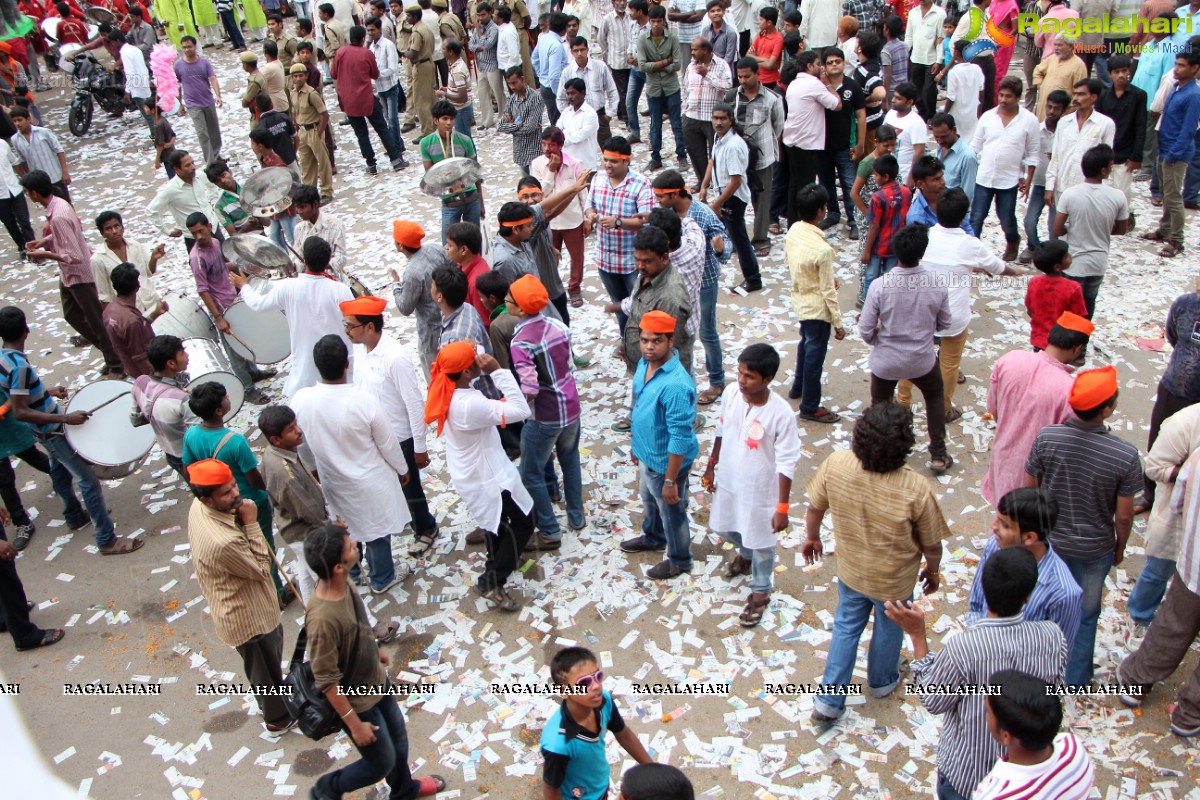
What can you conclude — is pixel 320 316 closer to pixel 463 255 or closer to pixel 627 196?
pixel 463 255

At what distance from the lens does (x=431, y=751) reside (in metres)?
4.73

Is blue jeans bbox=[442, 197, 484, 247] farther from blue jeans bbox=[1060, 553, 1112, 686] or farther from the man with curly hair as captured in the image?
blue jeans bbox=[1060, 553, 1112, 686]

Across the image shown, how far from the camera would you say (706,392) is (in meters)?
7.52

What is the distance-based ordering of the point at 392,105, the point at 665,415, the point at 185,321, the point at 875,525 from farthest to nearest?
the point at 392,105
the point at 185,321
the point at 665,415
the point at 875,525

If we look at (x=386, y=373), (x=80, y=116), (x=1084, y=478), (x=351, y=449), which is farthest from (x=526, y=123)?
(x=80, y=116)

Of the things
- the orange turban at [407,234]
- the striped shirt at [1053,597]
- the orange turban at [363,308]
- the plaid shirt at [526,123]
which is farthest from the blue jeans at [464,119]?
the striped shirt at [1053,597]

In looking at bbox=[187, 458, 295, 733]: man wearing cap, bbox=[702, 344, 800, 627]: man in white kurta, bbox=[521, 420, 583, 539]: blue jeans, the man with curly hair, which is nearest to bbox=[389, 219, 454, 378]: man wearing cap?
bbox=[521, 420, 583, 539]: blue jeans

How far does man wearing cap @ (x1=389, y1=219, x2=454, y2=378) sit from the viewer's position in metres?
6.41

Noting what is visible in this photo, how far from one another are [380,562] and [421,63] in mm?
9722

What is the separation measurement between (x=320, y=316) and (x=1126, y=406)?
6.40 m

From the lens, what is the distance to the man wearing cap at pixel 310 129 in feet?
38.4

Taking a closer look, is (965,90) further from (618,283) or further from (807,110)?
(618,283)

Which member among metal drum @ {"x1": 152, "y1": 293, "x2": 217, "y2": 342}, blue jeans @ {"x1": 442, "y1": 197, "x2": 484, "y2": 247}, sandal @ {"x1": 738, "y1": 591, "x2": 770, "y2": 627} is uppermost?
blue jeans @ {"x1": 442, "y1": 197, "x2": 484, "y2": 247}

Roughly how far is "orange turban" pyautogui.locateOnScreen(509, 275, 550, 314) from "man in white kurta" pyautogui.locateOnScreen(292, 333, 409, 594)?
1.05 m
